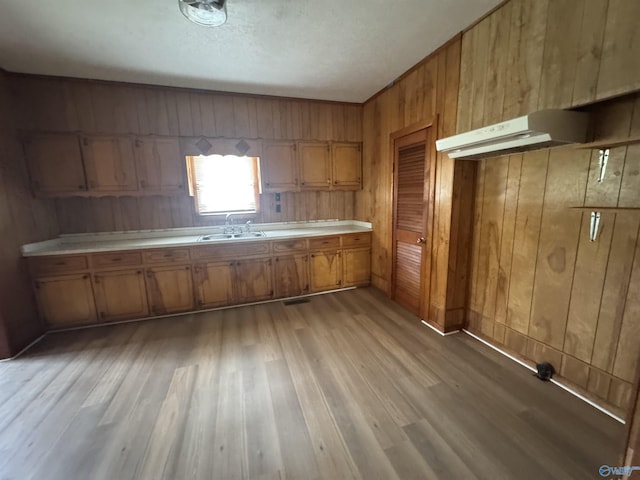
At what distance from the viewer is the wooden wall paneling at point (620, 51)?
4.20 ft

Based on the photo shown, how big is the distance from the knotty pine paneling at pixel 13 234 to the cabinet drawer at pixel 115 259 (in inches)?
22.9

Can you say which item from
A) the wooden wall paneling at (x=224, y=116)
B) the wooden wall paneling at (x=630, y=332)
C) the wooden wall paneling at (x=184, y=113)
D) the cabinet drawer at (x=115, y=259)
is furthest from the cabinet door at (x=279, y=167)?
the wooden wall paneling at (x=630, y=332)

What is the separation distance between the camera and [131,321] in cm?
297

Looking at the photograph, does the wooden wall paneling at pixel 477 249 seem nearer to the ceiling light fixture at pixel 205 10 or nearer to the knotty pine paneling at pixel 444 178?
the knotty pine paneling at pixel 444 178

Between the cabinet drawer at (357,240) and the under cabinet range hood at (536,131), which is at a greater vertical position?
the under cabinet range hood at (536,131)

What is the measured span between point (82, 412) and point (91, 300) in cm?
152

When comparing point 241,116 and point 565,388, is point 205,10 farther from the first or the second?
point 565,388

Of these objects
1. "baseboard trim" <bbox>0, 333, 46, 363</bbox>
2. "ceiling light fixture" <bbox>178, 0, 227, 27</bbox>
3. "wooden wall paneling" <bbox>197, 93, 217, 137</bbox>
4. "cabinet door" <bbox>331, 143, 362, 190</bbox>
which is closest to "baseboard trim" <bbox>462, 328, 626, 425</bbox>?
"cabinet door" <bbox>331, 143, 362, 190</bbox>

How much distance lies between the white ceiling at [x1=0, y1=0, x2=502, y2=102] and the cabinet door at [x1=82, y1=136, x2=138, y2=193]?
0.68 metres

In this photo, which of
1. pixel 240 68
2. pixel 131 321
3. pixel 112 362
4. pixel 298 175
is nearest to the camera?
pixel 112 362

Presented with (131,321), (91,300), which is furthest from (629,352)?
(91,300)

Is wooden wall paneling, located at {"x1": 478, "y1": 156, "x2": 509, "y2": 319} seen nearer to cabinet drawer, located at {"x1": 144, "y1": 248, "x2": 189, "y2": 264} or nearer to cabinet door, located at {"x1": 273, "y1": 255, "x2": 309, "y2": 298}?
cabinet door, located at {"x1": 273, "y1": 255, "x2": 309, "y2": 298}

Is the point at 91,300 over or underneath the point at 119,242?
underneath

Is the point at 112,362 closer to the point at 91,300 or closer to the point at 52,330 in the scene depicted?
the point at 91,300
